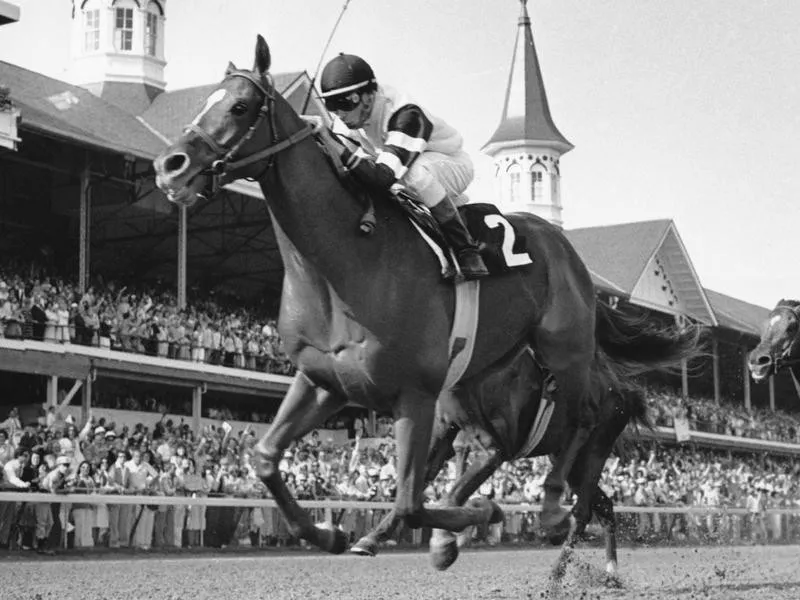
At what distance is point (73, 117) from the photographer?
2397 centimetres

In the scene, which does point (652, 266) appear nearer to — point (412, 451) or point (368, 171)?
→ point (368, 171)

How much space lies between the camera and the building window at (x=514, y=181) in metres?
54.1

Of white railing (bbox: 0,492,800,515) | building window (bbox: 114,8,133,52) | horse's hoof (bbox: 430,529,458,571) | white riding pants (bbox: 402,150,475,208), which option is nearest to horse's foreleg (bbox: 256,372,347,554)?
horse's hoof (bbox: 430,529,458,571)

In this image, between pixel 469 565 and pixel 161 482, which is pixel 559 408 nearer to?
pixel 469 565

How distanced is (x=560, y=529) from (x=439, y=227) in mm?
1841

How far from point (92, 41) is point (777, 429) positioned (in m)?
26.5

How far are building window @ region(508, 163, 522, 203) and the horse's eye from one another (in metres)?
48.7

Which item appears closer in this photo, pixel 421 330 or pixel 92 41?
pixel 421 330

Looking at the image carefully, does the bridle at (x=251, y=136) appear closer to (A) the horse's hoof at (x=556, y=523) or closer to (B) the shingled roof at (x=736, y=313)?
(A) the horse's hoof at (x=556, y=523)

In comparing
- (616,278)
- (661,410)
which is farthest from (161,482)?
(616,278)

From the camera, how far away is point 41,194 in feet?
88.5

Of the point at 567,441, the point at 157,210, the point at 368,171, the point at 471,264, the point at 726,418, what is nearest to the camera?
the point at 368,171

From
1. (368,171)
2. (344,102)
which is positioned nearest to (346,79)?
(344,102)

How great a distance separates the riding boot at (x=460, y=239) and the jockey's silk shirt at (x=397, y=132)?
0.30m
